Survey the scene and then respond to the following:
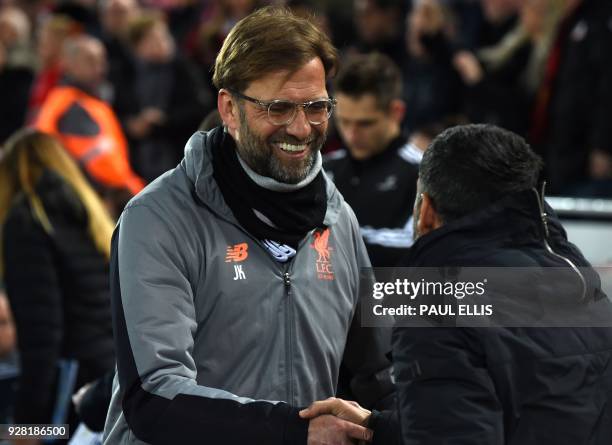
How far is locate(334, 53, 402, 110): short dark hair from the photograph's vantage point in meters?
5.29

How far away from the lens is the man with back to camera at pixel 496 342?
242 cm

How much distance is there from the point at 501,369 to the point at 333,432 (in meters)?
0.51

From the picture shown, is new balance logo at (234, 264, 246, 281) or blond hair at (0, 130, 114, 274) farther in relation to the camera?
blond hair at (0, 130, 114, 274)

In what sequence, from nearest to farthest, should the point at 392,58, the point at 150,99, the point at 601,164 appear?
the point at 601,164 < the point at 392,58 < the point at 150,99

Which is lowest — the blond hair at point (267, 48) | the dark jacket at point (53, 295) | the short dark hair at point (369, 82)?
the dark jacket at point (53, 295)

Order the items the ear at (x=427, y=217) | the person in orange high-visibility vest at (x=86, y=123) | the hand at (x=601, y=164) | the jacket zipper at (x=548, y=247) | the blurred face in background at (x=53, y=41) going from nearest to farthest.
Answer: the jacket zipper at (x=548, y=247), the ear at (x=427, y=217), the hand at (x=601, y=164), the person in orange high-visibility vest at (x=86, y=123), the blurred face in background at (x=53, y=41)

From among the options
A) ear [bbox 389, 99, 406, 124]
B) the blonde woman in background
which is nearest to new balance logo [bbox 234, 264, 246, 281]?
the blonde woman in background

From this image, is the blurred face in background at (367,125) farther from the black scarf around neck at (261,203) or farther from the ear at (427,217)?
the ear at (427,217)

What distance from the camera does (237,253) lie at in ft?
9.45

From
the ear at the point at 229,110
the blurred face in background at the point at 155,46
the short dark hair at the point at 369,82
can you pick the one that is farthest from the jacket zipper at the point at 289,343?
the blurred face in background at the point at 155,46

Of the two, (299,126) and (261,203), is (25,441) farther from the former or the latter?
(299,126)

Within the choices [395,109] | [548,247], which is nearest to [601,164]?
[395,109]

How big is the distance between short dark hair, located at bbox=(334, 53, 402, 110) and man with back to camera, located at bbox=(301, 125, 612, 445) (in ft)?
8.53

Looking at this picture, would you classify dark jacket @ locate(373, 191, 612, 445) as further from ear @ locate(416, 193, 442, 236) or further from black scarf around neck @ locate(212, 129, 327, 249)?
black scarf around neck @ locate(212, 129, 327, 249)
